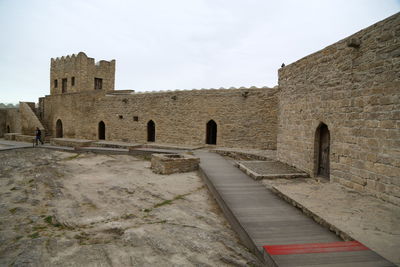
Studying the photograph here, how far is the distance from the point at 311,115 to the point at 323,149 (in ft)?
3.54

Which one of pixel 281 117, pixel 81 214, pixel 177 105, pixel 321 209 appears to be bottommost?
pixel 81 214

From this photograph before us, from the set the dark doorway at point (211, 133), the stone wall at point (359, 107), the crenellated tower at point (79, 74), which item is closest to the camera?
the stone wall at point (359, 107)

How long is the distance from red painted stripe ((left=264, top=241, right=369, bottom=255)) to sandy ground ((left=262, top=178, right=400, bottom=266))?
16 cm

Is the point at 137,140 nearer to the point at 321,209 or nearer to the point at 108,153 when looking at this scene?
the point at 108,153

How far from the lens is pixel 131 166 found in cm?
1184

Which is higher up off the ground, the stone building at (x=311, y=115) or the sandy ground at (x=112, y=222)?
the stone building at (x=311, y=115)

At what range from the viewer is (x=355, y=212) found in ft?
15.0

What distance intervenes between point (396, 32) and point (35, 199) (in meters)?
9.58

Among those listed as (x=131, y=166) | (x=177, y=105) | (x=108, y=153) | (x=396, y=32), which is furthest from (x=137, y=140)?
(x=396, y=32)

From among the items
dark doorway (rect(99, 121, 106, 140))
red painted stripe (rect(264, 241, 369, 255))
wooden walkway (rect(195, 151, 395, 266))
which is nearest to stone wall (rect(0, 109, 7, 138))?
dark doorway (rect(99, 121, 106, 140))

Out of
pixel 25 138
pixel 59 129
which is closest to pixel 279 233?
pixel 25 138

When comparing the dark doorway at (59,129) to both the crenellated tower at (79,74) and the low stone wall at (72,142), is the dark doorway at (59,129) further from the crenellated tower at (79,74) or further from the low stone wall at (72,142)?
the low stone wall at (72,142)

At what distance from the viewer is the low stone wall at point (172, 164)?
10.2 metres

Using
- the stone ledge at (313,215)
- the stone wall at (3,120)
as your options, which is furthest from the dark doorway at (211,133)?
the stone wall at (3,120)
